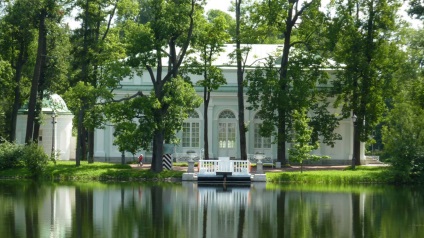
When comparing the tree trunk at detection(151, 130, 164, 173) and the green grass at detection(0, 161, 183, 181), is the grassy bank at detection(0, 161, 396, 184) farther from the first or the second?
the tree trunk at detection(151, 130, 164, 173)

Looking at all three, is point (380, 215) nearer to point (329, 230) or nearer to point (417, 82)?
point (329, 230)

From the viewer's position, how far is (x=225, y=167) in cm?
4066

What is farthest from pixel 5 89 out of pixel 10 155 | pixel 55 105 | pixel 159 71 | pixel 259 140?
pixel 259 140

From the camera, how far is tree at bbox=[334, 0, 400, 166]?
47.0 metres

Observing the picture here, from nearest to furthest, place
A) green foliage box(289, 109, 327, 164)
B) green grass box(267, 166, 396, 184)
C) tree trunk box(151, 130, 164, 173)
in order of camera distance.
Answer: green grass box(267, 166, 396, 184) → green foliage box(289, 109, 327, 164) → tree trunk box(151, 130, 164, 173)

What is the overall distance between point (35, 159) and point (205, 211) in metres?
17.3

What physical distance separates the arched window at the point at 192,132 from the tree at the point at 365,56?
34.2 ft

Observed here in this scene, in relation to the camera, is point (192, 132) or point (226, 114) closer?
point (192, 132)

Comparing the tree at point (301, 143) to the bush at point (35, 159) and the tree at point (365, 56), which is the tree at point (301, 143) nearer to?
the tree at point (365, 56)

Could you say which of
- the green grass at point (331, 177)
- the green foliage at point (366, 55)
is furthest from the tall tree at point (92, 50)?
the green foliage at point (366, 55)

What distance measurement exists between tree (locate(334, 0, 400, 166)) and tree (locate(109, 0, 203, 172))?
9443 millimetres

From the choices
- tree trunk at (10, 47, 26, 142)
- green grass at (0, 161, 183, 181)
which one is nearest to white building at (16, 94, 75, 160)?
tree trunk at (10, 47, 26, 142)

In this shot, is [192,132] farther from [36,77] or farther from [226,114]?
[36,77]

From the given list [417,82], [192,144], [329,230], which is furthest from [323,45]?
[329,230]
